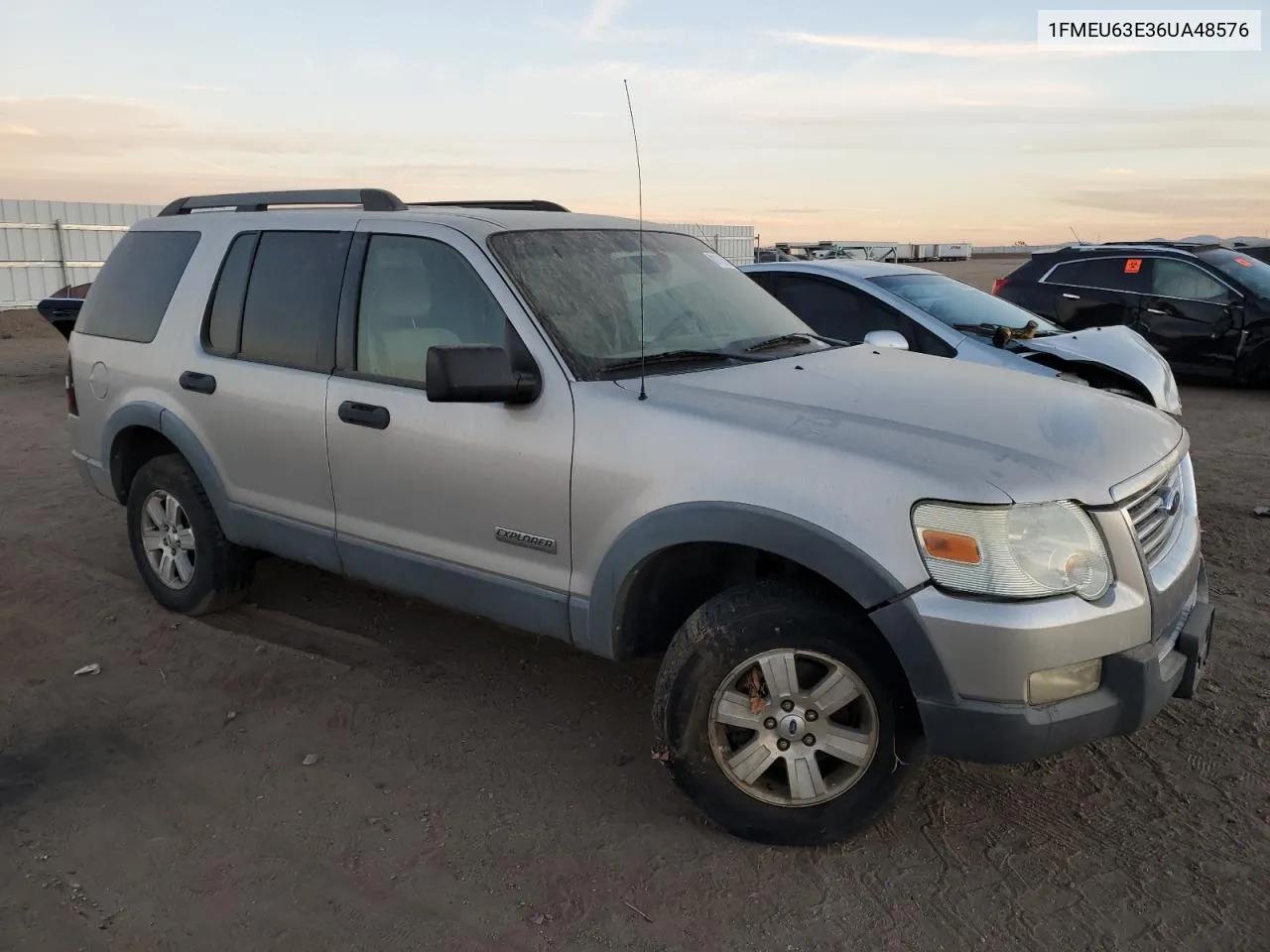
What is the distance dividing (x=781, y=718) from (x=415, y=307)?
2.06m

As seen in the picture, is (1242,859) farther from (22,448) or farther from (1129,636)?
(22,448)

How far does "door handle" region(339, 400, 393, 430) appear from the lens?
12.6ft

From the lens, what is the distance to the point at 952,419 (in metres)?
3.13

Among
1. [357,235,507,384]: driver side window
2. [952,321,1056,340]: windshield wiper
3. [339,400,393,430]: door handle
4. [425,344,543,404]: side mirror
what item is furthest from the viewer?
[952,321,1056,340]: windshield wiper

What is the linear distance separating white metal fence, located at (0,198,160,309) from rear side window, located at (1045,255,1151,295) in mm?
19114

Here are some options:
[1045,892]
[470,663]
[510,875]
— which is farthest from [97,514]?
[1045,892]

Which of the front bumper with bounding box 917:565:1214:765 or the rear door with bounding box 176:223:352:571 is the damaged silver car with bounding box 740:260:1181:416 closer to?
the rear door with bounding box 176:223:352:571

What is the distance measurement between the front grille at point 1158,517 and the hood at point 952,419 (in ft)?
0.31

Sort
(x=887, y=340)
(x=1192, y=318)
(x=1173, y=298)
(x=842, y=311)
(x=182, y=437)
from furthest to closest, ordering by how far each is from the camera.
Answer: (x=1173, y=298)
(x=1192, y=318)
(x=842, y=311)
(x=887, y=340)
(x=182, y=437)

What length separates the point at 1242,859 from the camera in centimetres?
305

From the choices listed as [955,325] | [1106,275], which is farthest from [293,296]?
[1106,275]

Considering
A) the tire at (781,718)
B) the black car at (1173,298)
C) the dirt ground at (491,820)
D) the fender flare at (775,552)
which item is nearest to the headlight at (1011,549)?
the fender flare at (775,552)

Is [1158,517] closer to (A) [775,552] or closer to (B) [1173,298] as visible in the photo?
(A) [775,552]

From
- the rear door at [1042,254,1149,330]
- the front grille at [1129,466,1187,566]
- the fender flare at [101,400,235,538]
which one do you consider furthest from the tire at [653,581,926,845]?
the rear door at [1042,254,1149,330]
